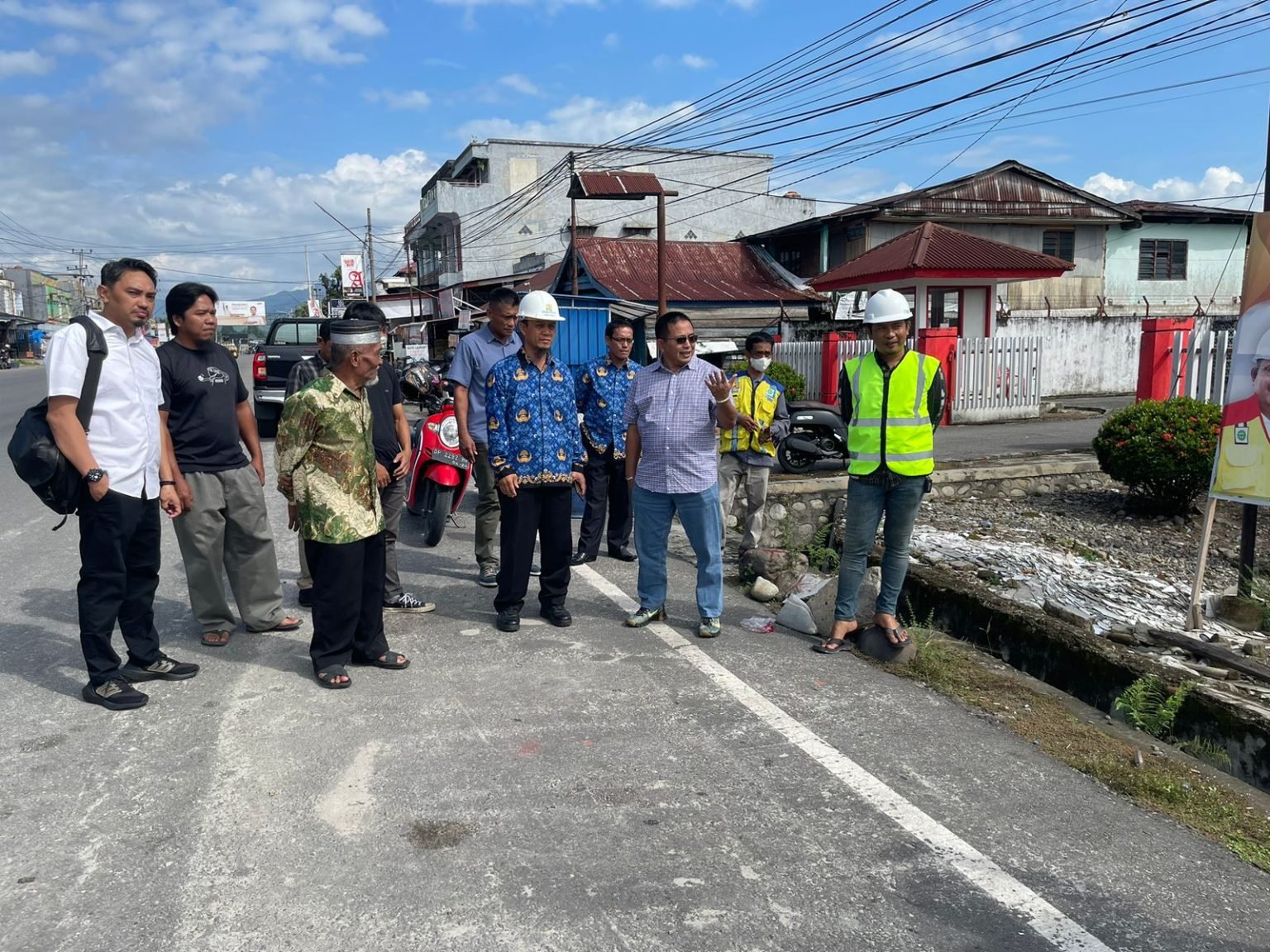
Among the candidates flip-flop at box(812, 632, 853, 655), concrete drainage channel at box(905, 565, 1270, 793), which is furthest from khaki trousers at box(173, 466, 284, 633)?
concrete drainage channel at box(905, 565, 1270, 793)

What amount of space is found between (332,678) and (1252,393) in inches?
209

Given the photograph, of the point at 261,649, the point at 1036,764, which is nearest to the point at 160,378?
the point at 261,649

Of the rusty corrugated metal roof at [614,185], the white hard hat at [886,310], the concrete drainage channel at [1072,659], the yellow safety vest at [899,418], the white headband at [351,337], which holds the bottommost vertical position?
the concrete drainage channel at [1072,659]

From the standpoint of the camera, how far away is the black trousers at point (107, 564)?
4090mm

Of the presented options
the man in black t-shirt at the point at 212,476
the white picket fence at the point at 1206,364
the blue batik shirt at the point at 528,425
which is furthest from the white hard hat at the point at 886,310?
the white picket fence at the point at 1206,364

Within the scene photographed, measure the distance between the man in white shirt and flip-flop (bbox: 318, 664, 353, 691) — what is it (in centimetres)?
75

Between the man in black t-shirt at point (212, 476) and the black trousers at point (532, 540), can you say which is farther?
the black trousers at point (532, 540)

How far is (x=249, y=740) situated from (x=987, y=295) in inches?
666

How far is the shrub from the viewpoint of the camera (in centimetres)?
836

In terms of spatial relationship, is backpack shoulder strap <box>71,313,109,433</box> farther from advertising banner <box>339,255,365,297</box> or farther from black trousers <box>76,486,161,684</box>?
advertising banner <box>339,255,365,297</box>

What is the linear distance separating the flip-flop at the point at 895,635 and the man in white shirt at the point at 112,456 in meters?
3.60

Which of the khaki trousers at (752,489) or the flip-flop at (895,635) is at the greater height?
the khaki trousers at (752,489)

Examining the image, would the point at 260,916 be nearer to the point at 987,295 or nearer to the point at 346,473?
the point at 346,473

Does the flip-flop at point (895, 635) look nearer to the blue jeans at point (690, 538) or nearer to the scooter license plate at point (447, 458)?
the blue jeans at point (690, 538)
